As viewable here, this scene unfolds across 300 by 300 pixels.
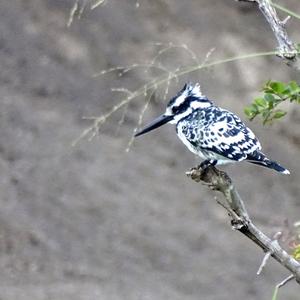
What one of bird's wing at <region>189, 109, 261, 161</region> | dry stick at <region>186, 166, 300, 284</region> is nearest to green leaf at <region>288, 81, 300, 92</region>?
dry stick at <region>186, 166, 300, 284</region>

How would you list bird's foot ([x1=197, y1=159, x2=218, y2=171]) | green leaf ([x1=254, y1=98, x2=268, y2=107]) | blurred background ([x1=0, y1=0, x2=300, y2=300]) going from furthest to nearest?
blurred background ([x1=0, y1=0, x2=300, y2=300])
bird's foot ([x1=197, y1=159, x2=218, y2=171])
green leaf ([x1=254, y1=98, x2=268, y2=107])

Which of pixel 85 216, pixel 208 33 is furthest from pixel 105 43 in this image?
pixel 85 216

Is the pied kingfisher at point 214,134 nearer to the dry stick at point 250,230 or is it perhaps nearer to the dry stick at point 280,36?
the dry stick at point 250,230

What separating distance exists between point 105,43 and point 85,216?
101cm

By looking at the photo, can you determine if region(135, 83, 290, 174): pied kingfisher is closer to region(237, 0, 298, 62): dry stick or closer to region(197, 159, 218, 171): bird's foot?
region(197, 159, 218, 171): bird's foot

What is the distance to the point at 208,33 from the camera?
574 centimetres

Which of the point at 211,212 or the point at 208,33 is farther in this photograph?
the point at 208,33

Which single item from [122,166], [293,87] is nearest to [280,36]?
[293,87]

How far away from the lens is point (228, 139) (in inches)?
108

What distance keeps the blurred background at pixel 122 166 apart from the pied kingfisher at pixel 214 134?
2190 mm

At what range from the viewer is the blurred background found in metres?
5.07

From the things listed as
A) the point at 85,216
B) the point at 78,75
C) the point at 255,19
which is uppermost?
the point at 255,19

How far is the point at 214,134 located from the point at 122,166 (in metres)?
2.74

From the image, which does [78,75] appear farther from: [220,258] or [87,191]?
[220,258]
